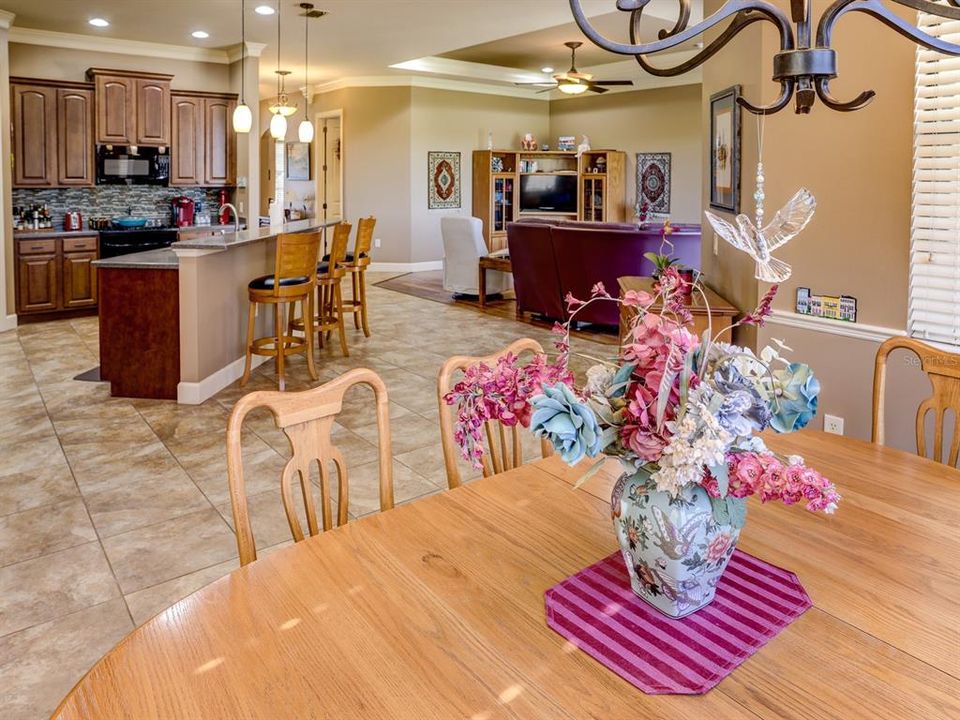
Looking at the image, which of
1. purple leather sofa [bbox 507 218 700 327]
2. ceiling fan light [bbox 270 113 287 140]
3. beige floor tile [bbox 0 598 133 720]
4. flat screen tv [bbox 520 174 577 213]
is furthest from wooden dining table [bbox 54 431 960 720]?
flat screen tv [bbox 520 174 577 213]

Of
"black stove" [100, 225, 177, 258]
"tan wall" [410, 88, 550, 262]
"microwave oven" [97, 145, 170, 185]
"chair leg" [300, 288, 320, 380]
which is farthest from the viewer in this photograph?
"tan wall" [410, 88, 550, 262]

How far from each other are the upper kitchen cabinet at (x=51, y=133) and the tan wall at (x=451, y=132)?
5048 mm

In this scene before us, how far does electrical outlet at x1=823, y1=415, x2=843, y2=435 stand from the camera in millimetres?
3168

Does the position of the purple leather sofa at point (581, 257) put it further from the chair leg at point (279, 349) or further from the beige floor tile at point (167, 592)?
the beige floor tile at point (167, 592)

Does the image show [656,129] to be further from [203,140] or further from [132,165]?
[132,165]

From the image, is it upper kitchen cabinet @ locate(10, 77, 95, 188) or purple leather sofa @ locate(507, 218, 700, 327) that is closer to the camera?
purple leather sofa @ locate(507, 218, 700, 327)

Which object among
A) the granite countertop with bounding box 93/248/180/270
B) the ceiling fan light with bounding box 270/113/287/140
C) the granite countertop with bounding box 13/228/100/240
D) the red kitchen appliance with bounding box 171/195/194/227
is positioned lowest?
the granite countertop with bounding box 93/248/180/270

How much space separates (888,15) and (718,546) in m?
0.83

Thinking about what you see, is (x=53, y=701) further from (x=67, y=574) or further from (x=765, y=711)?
(x=765, y=711)

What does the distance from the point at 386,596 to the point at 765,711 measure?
58 centimetres

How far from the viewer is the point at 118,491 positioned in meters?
3.39

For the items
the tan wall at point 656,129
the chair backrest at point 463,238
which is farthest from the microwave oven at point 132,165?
the tan wall at point 656,129

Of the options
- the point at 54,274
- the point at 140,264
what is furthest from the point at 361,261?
the point at 54,274

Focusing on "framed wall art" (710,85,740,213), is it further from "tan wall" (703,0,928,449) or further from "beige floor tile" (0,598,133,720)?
"beige floor tile" (0,598,133,720)
